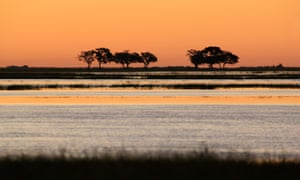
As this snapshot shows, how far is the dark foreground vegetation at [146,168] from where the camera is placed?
16969mm

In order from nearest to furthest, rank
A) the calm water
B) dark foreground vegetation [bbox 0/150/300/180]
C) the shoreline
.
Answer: dark foreground vegetation [bbox 0/150/300/180] < the calm water < the shoreline

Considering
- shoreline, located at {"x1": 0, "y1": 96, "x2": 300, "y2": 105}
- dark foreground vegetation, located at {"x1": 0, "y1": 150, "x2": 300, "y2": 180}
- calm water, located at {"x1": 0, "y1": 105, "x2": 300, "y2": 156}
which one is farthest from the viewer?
shoreline, located at {"x1": 0, "y1": 96, "x2": 300, "y2": 105}

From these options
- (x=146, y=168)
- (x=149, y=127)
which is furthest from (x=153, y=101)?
(x=146, y=168)

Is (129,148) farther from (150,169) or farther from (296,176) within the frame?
(296,176)

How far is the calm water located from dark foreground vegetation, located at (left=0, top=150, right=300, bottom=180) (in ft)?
18.7

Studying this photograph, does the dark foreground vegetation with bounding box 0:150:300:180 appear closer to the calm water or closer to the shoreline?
the calm water

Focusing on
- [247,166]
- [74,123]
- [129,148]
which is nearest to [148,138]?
[129,148]

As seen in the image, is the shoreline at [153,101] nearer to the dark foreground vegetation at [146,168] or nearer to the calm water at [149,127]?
the calm water at [149,127]

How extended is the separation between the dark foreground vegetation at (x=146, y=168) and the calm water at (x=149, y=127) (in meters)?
5.71

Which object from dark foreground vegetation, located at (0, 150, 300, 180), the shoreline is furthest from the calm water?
dark foreground vegetation, located at (0, 150, 300, 180)

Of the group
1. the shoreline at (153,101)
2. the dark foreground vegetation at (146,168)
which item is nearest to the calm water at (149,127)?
the shoreline at (153,101)

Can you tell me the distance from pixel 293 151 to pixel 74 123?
54.5ft

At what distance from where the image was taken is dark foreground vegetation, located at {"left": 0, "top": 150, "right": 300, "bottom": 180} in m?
17.0

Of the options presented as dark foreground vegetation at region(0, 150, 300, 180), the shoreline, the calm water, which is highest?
dark foreground vegetation at region(0, 150, 300, 180)
